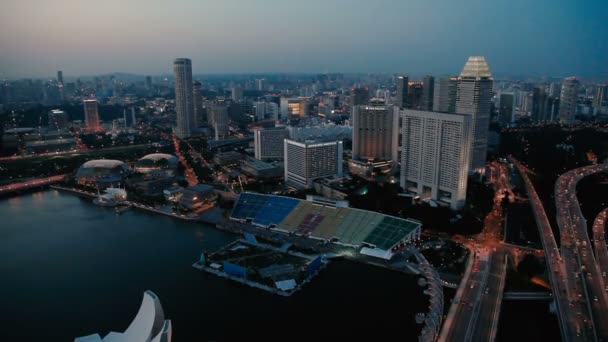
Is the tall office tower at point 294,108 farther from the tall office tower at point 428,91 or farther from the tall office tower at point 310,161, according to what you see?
the tall office tower at point 310,161

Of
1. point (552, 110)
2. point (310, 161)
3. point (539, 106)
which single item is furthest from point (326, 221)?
point (552, 110)

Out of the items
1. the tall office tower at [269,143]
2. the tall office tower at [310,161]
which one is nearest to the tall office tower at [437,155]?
the tall office tower at [310,161]

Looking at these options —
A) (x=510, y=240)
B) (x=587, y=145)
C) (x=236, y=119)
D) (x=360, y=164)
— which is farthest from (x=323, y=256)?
(x=236, y=119)

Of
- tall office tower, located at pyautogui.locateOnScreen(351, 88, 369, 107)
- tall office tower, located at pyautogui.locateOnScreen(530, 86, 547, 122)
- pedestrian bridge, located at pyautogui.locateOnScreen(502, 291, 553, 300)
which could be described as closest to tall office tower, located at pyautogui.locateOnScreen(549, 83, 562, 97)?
tall office tower, located at pyautogui.locateOnScreen(530, 86, 547, 122)

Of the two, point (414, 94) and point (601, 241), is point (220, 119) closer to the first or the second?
point (414, 94)

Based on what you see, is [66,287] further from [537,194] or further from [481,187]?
[537,194]

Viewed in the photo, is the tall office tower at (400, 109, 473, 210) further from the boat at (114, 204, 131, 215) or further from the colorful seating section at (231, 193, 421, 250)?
the boat at (114, 204, 131, 215)
